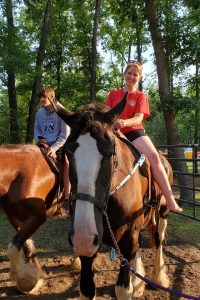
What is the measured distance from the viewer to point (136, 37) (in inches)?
917

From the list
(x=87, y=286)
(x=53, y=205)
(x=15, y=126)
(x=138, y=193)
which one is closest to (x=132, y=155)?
(x=138, y=193)

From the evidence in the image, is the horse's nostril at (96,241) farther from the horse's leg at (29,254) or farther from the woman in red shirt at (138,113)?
the horse's leg at (29,254)

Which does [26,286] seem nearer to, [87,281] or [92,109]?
[87,281]

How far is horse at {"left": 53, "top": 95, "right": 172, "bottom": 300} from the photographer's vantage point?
242 cm

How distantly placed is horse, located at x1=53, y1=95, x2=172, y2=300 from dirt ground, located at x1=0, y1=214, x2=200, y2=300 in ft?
4.40

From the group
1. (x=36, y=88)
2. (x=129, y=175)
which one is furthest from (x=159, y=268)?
(x=36, y=88)

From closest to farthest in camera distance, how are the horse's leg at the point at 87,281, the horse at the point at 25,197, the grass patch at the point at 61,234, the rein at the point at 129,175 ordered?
1. the rein at the point at 129,175
2. the horse's leg at the point at 87,281
3. the horse at the point at 25,197
4. the grass patch at the point at 61,234

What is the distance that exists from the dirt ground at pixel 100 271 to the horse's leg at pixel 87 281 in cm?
117

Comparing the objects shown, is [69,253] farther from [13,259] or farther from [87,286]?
[87,286]

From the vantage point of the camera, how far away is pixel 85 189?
2.45m

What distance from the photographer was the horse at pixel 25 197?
170 inches

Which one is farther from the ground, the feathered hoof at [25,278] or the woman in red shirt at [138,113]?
the woman in red shirt at [138,113]

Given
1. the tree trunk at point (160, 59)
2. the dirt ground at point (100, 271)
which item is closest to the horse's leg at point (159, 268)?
the dirt ground at point (100, 271)

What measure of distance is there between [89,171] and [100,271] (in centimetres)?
321
